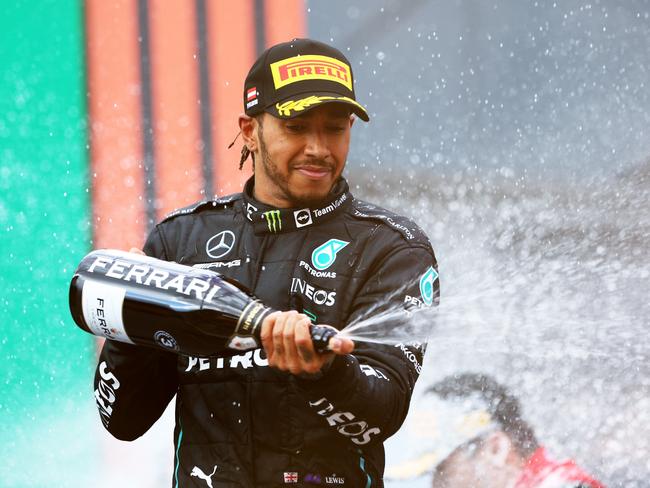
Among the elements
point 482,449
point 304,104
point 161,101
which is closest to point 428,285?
point 304,104

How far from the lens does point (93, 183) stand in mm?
3072

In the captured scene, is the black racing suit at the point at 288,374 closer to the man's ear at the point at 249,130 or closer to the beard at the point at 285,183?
the beard at the point at 285,183

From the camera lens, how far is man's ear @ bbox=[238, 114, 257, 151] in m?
1.86

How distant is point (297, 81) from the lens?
5.69 feet

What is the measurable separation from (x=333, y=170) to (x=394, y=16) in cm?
Result: 146

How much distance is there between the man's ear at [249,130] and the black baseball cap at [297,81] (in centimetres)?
4

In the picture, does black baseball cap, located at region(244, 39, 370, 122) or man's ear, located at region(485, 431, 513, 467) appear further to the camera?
man's ear, located at region(485, 431, 513, 467)

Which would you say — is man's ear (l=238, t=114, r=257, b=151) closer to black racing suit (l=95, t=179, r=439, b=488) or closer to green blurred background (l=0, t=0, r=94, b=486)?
black racing suit (l=95, t=179, r=439, b=488)

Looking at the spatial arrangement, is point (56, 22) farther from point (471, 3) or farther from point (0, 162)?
point (471, 3)

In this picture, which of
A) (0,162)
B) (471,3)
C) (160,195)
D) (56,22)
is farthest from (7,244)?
(471,3)

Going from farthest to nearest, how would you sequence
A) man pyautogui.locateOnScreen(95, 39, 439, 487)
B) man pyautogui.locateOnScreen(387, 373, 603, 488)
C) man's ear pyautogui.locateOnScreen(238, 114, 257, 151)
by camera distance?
man pyautogui.locateOnScreen(387, 373, 603, 488), man's ear pyautogui.locateOnScreen(238, 114, 257, 151), man pyautogui.locateOnScreen(95, 39, 439, 487)

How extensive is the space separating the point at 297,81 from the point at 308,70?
0.03 metres

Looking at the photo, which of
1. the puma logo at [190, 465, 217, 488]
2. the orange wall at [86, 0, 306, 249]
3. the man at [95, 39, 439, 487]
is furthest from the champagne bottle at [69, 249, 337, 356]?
the orange wall at [86, 0, 306, 249]

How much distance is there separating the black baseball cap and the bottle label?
0.41 meters
